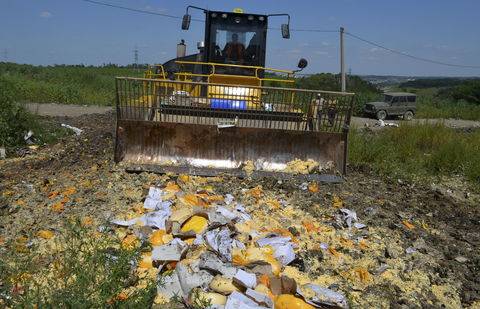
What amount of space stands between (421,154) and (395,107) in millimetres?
18309

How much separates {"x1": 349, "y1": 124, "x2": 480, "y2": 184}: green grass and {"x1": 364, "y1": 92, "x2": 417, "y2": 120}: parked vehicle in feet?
54.1

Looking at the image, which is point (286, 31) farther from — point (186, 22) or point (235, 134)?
point (235, 134)

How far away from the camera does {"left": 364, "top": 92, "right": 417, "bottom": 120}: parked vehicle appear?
1084 inches

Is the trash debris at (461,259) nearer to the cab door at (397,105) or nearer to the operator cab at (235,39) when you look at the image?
the operator cab at (235,39)

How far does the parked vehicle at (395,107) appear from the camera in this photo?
2753cm

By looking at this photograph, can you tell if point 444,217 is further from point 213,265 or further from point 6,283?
point 6,283

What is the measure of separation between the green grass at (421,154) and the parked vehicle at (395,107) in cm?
1648

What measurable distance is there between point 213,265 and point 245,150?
131 inches

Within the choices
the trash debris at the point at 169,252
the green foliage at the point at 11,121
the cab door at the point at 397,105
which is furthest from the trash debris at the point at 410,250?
the cab door at the point at 397,105

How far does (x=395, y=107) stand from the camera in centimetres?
2761

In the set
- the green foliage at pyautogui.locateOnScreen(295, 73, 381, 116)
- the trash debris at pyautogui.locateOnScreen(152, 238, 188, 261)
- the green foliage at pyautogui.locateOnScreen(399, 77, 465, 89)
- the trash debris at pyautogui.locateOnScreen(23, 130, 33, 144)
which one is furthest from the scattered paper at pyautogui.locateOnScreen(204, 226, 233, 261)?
the green foliage at pyautogui.locateOnScreen(399, 77, 465, 89)

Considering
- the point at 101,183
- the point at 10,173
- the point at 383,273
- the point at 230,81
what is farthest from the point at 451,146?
the point at 10,173

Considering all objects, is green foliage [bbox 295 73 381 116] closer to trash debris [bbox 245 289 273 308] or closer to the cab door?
the cab door

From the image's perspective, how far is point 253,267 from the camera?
3908mm
